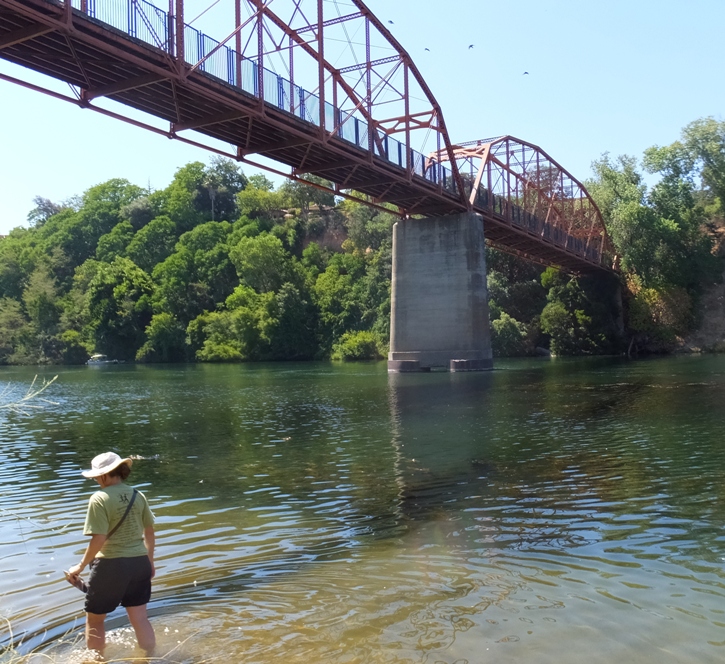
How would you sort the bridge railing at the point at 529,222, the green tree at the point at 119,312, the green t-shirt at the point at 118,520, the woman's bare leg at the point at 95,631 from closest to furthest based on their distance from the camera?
the green t-shirt at the point at 118,520 < the woman's bare leg at the point at 95,631 < the bridge railing at the point at 529,222 < the green tree at the point at 119,312

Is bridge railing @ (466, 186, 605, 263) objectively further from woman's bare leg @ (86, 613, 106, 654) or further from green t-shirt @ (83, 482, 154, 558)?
woman's bare leg @ (86, 613, 106, 654)

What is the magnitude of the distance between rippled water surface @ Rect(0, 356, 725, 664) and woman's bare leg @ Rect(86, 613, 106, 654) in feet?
1.01

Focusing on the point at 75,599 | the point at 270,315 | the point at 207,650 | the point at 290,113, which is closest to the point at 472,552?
the point at 207,650

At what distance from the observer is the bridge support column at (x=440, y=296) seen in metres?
49.9

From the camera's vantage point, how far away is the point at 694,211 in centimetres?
7556

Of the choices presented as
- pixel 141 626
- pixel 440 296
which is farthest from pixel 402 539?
pixel 440 296

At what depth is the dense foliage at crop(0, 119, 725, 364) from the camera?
7625cm

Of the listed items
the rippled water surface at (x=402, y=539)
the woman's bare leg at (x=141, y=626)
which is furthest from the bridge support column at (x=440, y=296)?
the woman's bare leg at (x=141, y=626)

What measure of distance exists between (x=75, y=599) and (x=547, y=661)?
192 inches

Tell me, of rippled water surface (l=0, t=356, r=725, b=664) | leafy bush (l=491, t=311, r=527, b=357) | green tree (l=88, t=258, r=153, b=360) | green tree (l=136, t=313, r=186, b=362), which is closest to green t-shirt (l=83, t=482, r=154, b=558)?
rippled water surface (l=0, t=356, r=725, b=664)

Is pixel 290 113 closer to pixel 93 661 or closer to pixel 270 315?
pixel 93 661

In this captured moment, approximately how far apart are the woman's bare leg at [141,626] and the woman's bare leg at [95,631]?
0.74 feet

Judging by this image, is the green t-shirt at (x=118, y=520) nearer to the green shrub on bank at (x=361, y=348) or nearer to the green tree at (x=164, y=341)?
the green shrub on bank at (x=361, y=348)

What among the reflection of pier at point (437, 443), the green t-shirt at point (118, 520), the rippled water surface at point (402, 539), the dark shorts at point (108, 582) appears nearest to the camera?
the green t-shirt at point (118, 520)
